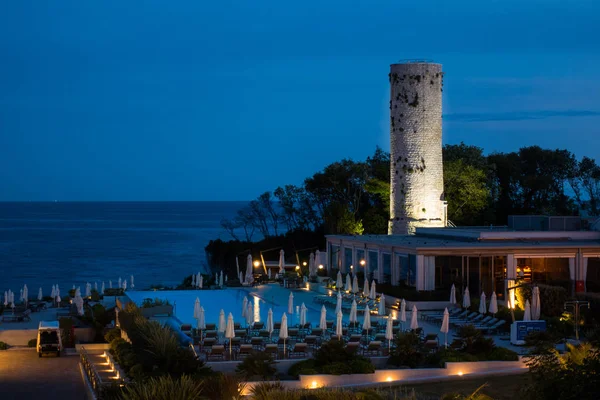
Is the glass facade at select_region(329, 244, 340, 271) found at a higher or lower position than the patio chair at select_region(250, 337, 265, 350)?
higher

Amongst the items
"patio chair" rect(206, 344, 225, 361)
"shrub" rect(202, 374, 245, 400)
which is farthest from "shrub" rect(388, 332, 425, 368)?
"shrub" rect(202, 374, 245, 400)

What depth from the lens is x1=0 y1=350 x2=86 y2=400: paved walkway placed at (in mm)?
20188

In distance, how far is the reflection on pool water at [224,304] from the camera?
26562 millimetres

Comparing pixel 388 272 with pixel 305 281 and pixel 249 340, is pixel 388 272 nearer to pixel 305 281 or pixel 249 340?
pixel 305 281

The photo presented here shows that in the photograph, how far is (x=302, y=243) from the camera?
52.8m

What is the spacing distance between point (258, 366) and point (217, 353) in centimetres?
156

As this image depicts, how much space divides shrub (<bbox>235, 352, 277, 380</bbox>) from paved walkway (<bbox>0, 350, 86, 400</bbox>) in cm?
349

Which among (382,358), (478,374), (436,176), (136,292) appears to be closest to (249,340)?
(382,358)

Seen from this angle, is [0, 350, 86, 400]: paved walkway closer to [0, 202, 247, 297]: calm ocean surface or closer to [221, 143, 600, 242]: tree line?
[221, 143, 600, 242]: tree line

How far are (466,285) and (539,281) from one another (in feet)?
7.24

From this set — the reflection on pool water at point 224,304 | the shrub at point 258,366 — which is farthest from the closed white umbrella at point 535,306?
the shrub at point 258,366

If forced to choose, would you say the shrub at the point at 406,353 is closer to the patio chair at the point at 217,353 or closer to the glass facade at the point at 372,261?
the patio chair at the point at 217,353

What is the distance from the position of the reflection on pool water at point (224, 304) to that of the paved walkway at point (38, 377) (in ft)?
12.3

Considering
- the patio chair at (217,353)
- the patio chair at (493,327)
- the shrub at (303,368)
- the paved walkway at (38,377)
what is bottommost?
the paved walkway at (38,377)
